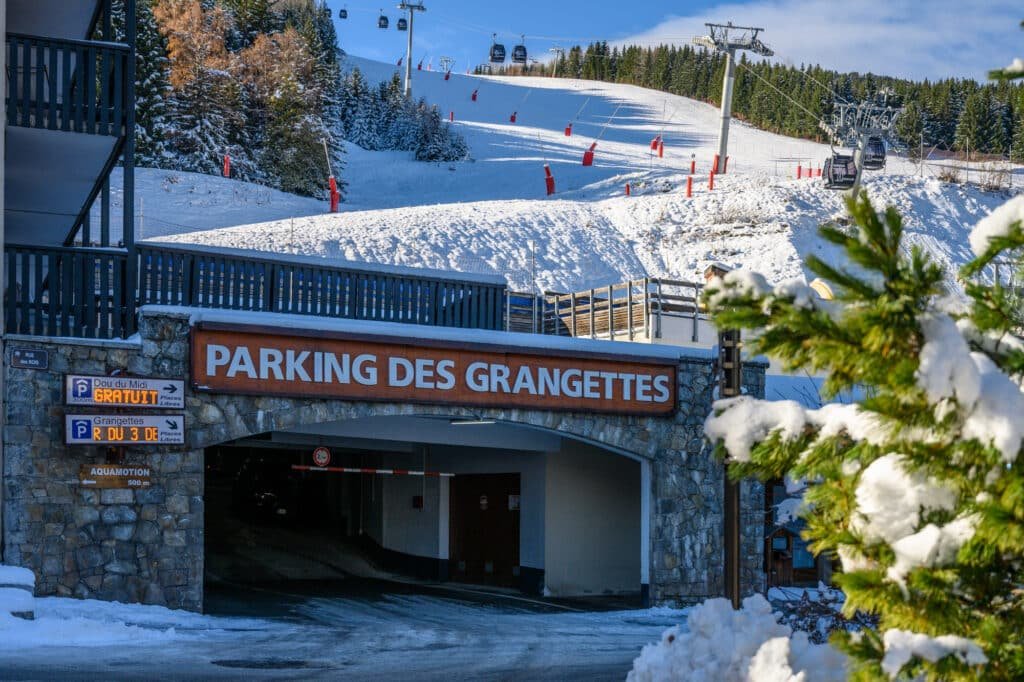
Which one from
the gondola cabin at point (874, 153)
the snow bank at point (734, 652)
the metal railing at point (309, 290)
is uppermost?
the gondola cabin at point (874, 153)

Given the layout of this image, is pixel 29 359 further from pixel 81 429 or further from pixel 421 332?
pixel 421 332

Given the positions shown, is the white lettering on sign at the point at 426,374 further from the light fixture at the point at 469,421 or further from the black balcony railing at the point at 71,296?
the black balcony railing at the point at 71,296

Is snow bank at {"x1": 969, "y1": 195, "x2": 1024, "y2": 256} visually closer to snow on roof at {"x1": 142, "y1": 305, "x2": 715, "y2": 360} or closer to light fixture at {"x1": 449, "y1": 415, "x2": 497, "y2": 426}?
snow on roof at {"x1": 142, "y1": 305, "x2": 715, "y2": 360}

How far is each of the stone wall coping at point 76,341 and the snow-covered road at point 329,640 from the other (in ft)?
9.58

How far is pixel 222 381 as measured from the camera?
614 inches

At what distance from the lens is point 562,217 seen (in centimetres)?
4659

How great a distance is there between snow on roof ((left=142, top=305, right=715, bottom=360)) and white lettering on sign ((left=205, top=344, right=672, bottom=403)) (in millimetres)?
315

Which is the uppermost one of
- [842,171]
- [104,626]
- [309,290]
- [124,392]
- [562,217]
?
[842,171]

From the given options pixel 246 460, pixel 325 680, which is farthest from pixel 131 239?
pixel 246 460

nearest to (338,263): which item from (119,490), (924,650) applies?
(119,490)

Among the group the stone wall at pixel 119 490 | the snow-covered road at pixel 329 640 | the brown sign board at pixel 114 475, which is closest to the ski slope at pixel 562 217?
the snow-covered road at pixel 329 640

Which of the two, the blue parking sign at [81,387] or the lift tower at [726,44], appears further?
the lift tower at [726,44]

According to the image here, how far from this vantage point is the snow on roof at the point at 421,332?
614 inches

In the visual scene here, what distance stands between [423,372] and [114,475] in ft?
14.2
